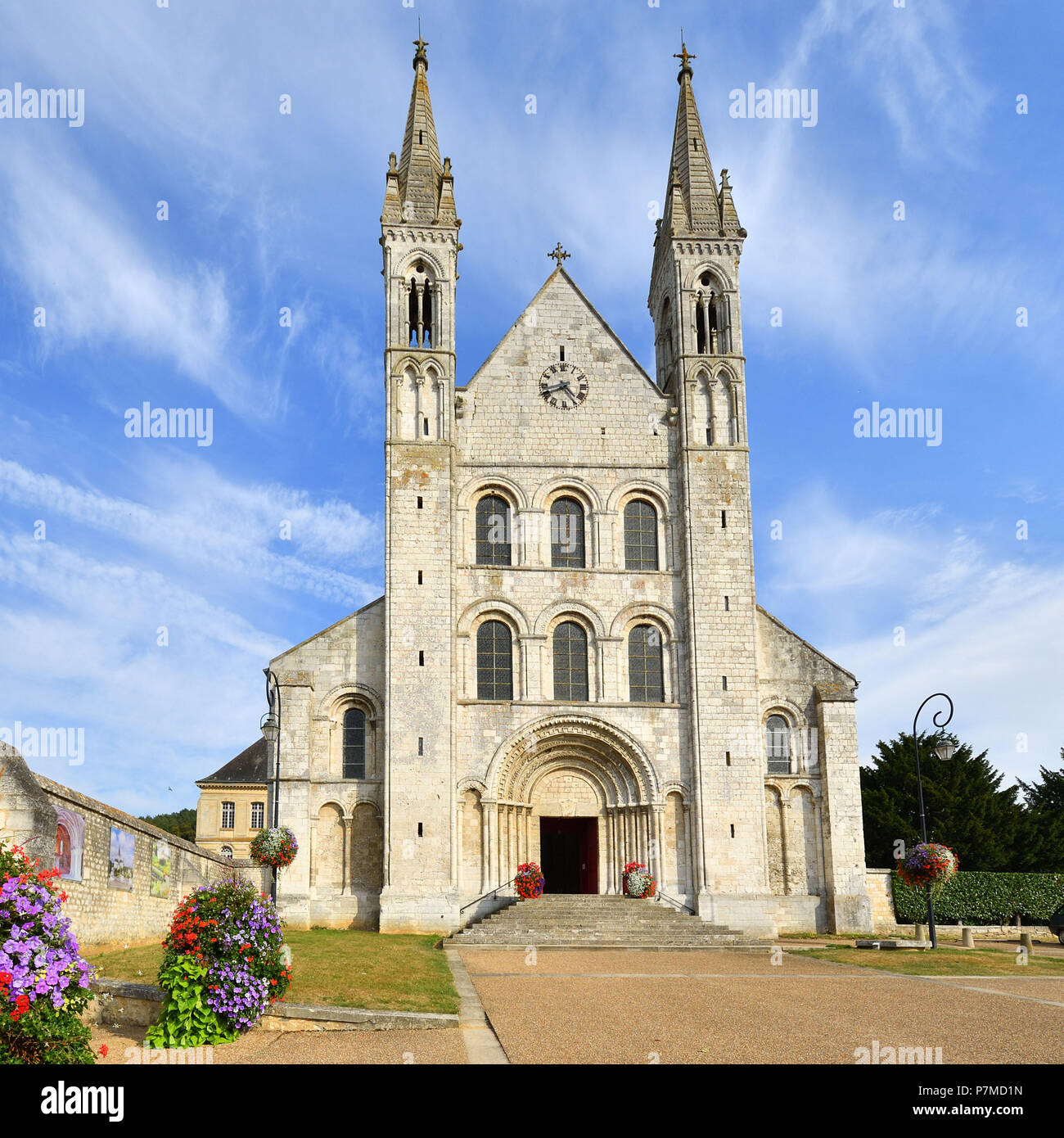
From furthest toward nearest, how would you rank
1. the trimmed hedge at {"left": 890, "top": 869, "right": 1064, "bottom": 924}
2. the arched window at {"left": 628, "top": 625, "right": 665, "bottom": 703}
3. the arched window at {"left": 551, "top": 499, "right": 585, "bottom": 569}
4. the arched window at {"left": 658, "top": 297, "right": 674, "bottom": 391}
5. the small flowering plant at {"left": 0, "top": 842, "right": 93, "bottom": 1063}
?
1. the arched window at {"left": 658, "top": 297, "right": 674, "bottom": 391}
2. the trimmed hedge at {"left": 890, "top": 869, "right": 1064, "bottom": 924}
3. the arched window at {"left": 551, "top": 499, "right": 585, "bottom": 569}
4. the arched window at {"left": 628, "top": 625, "right": 665, "bottom": 703}
5. the small flowering plant at {"left": 0, "top": 842, "right": 93, "bottom": 1063}

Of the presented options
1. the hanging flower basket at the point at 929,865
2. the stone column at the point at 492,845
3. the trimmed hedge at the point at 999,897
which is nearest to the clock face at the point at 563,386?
the stone column at the point at 492,845

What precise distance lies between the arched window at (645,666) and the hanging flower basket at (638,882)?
14.5 feet

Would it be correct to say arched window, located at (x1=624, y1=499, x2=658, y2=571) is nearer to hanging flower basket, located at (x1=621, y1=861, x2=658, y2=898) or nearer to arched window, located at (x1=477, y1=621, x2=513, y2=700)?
arched window, located at (x1=477, y1=621, x2=513, y2=700)

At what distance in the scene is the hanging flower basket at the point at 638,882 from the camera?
1073 inches

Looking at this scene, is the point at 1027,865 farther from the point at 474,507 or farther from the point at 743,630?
the point at 474,507

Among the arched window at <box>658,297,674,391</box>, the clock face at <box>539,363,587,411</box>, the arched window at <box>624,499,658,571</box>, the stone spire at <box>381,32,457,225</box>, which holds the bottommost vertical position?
the arched window at <box>624,499,658,571</box>

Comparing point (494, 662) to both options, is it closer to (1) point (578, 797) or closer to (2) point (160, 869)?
(1) point (578, 797)

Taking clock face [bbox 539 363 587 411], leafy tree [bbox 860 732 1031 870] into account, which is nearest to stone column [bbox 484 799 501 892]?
clock face [bbox 539 363 587 411]

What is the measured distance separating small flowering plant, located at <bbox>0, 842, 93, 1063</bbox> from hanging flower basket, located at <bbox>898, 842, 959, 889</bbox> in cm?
1899

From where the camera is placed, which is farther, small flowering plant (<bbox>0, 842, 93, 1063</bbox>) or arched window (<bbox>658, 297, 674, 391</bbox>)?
arched window (<bbox>658, 297, 674, 391</bbox>)

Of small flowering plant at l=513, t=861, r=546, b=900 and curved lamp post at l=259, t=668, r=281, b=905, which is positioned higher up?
curved lamp post at l=259, t=668, r=281, b=905

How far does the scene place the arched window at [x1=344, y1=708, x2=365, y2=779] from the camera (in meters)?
28.8

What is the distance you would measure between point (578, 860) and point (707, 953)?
27.3 ft
